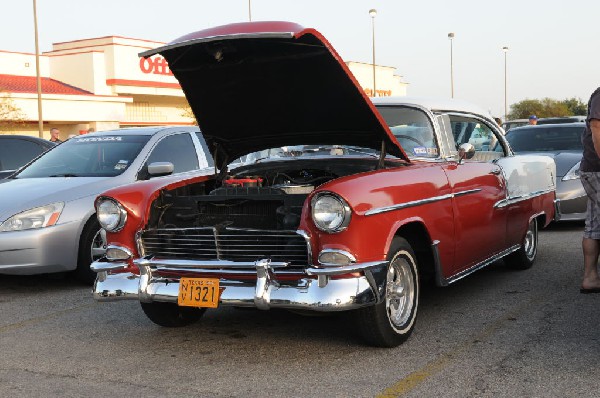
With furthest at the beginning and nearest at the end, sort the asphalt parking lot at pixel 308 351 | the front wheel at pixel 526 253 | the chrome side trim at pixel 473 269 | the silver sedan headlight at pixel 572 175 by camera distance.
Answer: the silver sedan headlight at pixel 572 175 < the front wheel at pixel 526 253 < the chrome side trim at pixel 473 269 < the asphalt parking lot at pixel 308 351

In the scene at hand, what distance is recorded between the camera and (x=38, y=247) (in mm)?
6574

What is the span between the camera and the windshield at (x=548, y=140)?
36.5ft

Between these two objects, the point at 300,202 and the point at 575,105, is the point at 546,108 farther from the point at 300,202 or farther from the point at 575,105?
the point at 300,202

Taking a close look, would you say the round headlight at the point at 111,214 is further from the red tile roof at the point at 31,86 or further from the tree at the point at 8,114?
the red tile roof at the point at 31,86

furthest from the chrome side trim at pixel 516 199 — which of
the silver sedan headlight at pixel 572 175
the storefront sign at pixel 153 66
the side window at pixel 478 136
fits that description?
the storefront sign at pixel 153 66

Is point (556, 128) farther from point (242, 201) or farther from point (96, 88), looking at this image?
point (96, 88)

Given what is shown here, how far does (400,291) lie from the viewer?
4867 mm

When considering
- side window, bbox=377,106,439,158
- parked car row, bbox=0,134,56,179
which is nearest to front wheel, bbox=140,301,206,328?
side window, bbox=377,106,439,158

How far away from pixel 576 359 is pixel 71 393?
275 cm

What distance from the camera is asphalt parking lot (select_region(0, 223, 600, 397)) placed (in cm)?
403

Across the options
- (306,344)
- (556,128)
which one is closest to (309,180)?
A: (306,344)

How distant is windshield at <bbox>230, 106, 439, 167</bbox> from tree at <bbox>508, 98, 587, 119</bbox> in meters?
64.0

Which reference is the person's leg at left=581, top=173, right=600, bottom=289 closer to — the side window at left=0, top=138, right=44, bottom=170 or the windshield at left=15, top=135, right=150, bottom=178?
the windshield at left=15, top=135, right=150, bottom=178

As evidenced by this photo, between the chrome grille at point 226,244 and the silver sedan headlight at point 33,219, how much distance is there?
207 centimetres
